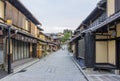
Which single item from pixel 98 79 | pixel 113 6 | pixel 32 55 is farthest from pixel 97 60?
pixel 32 55

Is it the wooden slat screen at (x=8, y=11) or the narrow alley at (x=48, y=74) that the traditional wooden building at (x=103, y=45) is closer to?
the narrow alley at (x=48, y=74)

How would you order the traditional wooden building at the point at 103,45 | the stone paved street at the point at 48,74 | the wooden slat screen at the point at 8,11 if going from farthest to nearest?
1. the wooden slat screen at the point at 8,11
2. the traditional wooden building at the point at 103,45
3. the stone paved street at the point at 48,74

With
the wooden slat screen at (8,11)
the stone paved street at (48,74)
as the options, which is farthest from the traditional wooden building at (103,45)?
the wooden slat screen at (8,11)

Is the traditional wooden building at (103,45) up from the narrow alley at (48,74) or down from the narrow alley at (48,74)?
up

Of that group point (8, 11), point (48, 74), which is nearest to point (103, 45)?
point (48, 74)

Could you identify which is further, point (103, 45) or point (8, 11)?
point (8, 11)

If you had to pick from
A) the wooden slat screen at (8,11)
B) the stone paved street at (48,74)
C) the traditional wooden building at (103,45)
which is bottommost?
the stone paved street at (48,74)

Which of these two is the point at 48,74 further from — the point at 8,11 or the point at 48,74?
the point at 8,11

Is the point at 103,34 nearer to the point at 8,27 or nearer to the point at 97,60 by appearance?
the point at 97,60

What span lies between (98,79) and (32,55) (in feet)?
82.6

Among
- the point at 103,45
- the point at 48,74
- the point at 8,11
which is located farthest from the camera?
the point at 8,11

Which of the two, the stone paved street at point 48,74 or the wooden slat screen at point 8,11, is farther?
the wooden slat screen at point 8,11

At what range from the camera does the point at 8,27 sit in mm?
15953

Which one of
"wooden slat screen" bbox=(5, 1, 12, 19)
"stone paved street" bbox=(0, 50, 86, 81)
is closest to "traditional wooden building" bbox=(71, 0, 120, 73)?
"stone paved street" bbox=(0, 50, 86, 81)
